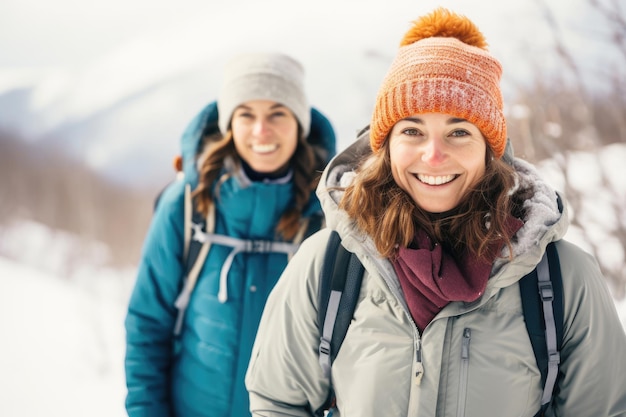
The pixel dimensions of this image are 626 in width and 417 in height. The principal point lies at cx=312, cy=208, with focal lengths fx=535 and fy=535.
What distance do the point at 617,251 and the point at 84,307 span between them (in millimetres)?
5899

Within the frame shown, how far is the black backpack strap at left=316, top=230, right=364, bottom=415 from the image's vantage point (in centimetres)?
143

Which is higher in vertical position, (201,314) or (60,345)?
(201,314)

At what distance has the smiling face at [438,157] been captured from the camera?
141 cm

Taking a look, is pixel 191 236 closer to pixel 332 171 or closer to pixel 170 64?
pixel 332 171

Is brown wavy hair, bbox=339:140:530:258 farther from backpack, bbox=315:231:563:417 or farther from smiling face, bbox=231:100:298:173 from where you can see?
smiling face, bbox=231:100:298:173

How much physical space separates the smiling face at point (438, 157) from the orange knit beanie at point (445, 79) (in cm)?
3

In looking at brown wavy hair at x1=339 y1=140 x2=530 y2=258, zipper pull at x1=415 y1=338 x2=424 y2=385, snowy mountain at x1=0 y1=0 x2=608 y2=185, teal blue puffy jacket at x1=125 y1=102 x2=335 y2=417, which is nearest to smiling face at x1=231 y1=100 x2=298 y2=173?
teal blue puffy jacket at x1=125 y1=102 x2=335 y2=417

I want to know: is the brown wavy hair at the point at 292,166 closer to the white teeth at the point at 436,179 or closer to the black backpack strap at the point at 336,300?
the black backpack strap at the point at 336,300

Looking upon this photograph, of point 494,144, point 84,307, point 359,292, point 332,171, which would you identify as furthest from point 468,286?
point 84,307

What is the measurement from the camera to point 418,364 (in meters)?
1.31

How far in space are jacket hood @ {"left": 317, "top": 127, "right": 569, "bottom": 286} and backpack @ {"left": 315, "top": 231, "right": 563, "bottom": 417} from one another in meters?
0.05

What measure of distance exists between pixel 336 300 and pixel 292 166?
106cm

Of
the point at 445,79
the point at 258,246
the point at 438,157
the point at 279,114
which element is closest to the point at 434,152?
the point at 438,157

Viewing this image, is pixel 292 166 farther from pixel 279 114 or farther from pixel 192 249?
pixel 192 249
